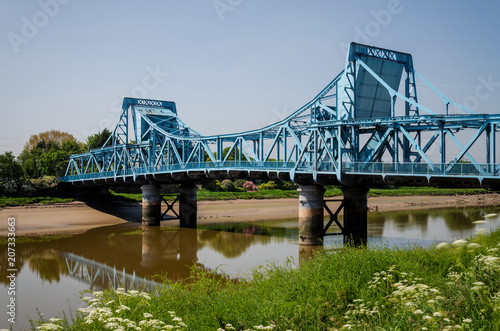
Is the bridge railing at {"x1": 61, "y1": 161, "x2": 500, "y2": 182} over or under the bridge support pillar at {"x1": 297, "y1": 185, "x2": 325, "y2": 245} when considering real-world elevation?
over

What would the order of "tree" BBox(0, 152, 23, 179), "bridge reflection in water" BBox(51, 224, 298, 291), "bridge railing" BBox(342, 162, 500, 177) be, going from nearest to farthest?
"bridge railing" BBox(342, 162, 500, 177) < "bridge reflection in water" BBox(51, 224, 298, 291) < "tree" BBox(0, 152, 23, 179)

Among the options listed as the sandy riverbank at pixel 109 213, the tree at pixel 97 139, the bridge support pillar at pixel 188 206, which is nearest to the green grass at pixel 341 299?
the bridge support pillar at pixel 188 206

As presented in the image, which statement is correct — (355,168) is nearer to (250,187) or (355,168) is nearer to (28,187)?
(28,187)

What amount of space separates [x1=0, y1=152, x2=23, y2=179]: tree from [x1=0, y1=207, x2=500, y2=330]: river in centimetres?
3179

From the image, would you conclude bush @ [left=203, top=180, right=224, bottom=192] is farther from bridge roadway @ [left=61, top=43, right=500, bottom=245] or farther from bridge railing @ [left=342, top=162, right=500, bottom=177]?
bridge railing @ [left=342, top=162, right=500, bottom=177]

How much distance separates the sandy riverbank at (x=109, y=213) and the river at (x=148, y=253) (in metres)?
3.52

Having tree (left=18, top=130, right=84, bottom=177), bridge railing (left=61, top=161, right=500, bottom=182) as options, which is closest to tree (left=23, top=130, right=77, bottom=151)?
tree (left=18, top=130, right=84, bottom=177)

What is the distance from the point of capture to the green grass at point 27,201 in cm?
4957

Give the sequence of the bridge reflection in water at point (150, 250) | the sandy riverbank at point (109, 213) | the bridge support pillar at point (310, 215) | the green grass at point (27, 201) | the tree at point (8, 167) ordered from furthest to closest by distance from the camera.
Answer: the tree at point (8, 167) → the green grass at point (27, 201) → the sandy riverbank at point (109, 213) → the bridge support pillar at point (310, 215) → the bridge reflection in water at point (150, 250)

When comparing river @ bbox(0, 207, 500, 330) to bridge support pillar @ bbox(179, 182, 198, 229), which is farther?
bridge support pillar @ bbox(179, 182, 198, 229)

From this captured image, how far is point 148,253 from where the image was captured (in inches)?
1173

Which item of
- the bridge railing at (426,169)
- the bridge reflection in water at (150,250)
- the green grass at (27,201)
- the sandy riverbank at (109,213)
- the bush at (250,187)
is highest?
the bridge railing at (426,169)

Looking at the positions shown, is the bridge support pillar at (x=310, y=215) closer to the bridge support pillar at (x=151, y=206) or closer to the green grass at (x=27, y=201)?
the bridge support pillar at (x=151, y=206)

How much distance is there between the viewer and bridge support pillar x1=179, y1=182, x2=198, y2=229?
141ft
